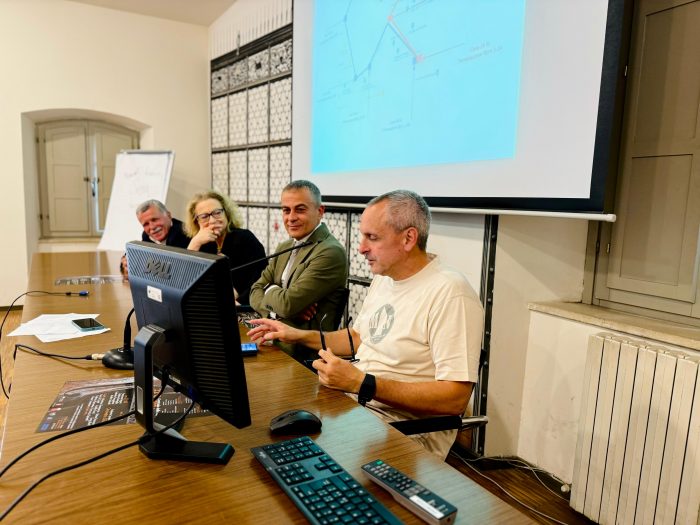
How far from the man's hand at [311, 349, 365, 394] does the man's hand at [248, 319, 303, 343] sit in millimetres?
399

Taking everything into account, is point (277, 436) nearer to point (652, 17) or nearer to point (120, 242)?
point (652, 17)

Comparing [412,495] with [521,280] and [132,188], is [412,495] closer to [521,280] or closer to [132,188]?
[521,280]

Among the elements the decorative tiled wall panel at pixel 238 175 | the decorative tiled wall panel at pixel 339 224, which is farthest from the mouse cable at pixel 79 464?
the decorative tiled wall panel at pixel 238 175

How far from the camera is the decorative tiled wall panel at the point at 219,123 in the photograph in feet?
16.8

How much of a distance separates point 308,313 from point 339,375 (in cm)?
102

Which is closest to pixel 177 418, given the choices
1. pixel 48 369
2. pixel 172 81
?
pixel 48 369

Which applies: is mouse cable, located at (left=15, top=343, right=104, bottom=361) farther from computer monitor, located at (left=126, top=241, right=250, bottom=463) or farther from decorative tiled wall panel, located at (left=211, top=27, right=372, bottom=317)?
decorative tiled wall panel, located at (left=211, top=27, right=372, bottom=317)

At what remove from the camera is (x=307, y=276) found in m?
2.14

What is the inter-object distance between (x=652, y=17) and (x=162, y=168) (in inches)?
172

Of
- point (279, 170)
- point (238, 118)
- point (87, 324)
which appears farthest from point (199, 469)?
point (238, 118)

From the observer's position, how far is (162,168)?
16.2 ft

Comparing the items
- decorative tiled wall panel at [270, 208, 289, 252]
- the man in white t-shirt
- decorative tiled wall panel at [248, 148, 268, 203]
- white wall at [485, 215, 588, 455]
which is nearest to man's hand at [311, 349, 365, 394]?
the man in white t-shirt

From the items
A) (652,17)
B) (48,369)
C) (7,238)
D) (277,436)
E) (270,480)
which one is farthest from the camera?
(7,238)

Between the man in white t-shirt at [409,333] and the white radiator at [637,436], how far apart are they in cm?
69
